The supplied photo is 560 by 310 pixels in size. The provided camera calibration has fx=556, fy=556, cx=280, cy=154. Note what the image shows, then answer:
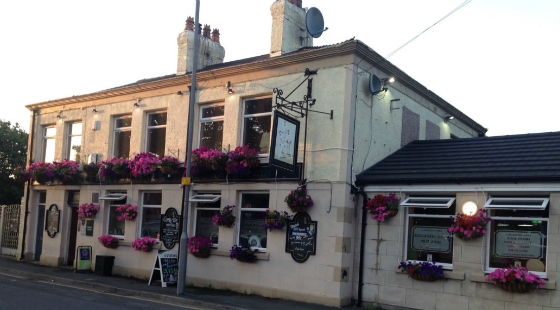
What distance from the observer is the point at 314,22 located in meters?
16.2

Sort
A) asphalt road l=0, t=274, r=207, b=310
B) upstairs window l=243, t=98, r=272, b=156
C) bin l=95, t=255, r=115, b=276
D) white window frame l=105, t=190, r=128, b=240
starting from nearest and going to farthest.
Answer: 1. asphalt road l=0, t=274, r=207, b=310
2. upstairs window l=243, t=98, r=272, b=156
3. bin l=95, t=255, r=115, b=276
4. white window frame l=105, t=190, r=128, b=240

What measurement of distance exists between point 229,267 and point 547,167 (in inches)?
334

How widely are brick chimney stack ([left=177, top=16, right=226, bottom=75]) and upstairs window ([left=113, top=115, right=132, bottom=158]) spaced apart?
2.68 m

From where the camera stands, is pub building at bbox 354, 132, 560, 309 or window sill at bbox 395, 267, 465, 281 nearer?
pub building at bbox 354, 132, 560, 309

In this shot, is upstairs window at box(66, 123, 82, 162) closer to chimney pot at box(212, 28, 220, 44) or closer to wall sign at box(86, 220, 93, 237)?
wall sign at box(86, 220, 93, 237)

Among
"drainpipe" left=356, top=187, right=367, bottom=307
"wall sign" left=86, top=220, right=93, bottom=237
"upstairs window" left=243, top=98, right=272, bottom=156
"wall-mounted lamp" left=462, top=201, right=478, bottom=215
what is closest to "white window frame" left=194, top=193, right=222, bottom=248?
"upstairs window" left=243, top=98, right=272, bottom=156

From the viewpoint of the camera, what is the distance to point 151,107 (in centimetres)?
1864

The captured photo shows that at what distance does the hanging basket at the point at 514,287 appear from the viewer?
36.3 ft

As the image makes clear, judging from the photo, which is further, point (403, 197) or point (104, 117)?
point (104, 117)

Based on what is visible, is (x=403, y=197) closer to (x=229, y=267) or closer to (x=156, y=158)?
(x=229, y=267)

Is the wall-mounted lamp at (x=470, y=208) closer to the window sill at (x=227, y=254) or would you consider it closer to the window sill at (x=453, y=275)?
the window sill at (x=453, y=275)

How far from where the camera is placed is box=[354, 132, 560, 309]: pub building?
37.2 feet

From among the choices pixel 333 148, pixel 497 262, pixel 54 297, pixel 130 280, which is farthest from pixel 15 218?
pixel 497 262

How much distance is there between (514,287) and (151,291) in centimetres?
884
